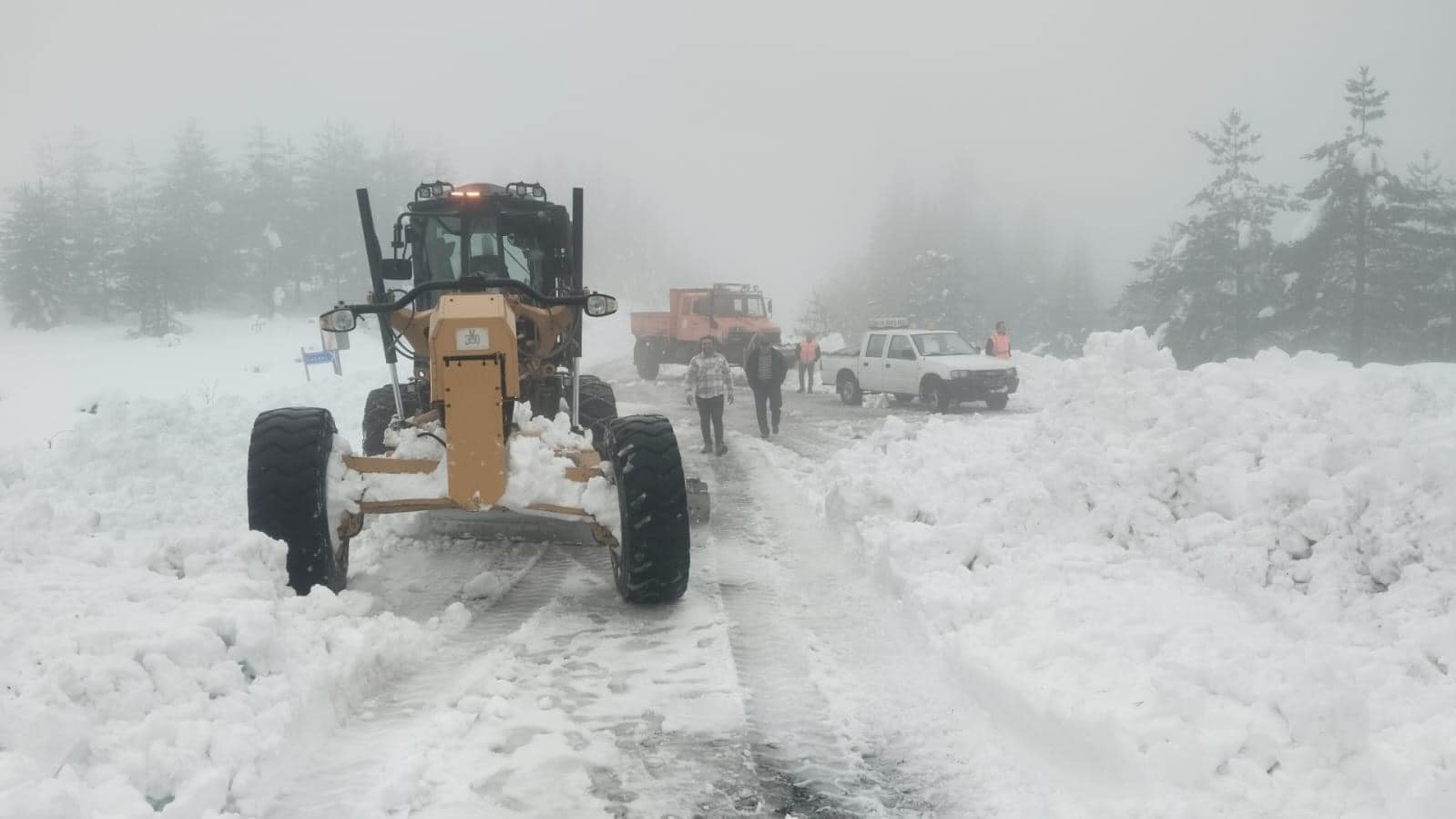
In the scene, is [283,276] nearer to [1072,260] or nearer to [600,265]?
[600,265]

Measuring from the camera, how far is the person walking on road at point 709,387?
536 inches

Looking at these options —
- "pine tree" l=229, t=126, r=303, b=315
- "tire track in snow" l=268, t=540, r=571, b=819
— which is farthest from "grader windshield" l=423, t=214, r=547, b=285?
"pine tree" l=229, t=126, r=303, b=315

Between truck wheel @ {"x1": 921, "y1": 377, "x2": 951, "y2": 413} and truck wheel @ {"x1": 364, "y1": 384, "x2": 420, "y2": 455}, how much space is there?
13316 millimetres

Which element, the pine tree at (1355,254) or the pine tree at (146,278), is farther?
the pine tree at (146,278)

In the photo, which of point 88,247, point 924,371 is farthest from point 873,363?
point 88,247

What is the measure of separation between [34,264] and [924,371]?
2019 inches

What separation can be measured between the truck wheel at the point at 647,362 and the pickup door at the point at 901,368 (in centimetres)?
993

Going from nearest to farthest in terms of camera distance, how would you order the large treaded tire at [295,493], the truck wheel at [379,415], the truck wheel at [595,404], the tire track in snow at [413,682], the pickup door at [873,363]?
the tire track in snow at [413,682], the large treaded tire at [295,493], the truck wheel at [379,415], the truck wheel at [595,404], the pickup door at [873,363]

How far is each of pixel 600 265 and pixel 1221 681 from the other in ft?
292

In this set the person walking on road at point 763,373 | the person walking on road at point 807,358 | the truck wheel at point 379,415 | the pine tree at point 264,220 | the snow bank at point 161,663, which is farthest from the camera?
the pine tree at point 264,220

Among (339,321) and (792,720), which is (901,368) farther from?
(792,720)

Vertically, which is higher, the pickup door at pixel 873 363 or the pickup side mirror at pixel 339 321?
the pickup side mirror at pixel 339 321

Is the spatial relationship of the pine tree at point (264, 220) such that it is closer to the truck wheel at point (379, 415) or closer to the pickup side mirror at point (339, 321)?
the truck wheel at point (379, 415)

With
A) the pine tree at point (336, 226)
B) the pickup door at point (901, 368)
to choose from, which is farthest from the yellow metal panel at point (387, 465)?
the pine tree at point (336, 226)
